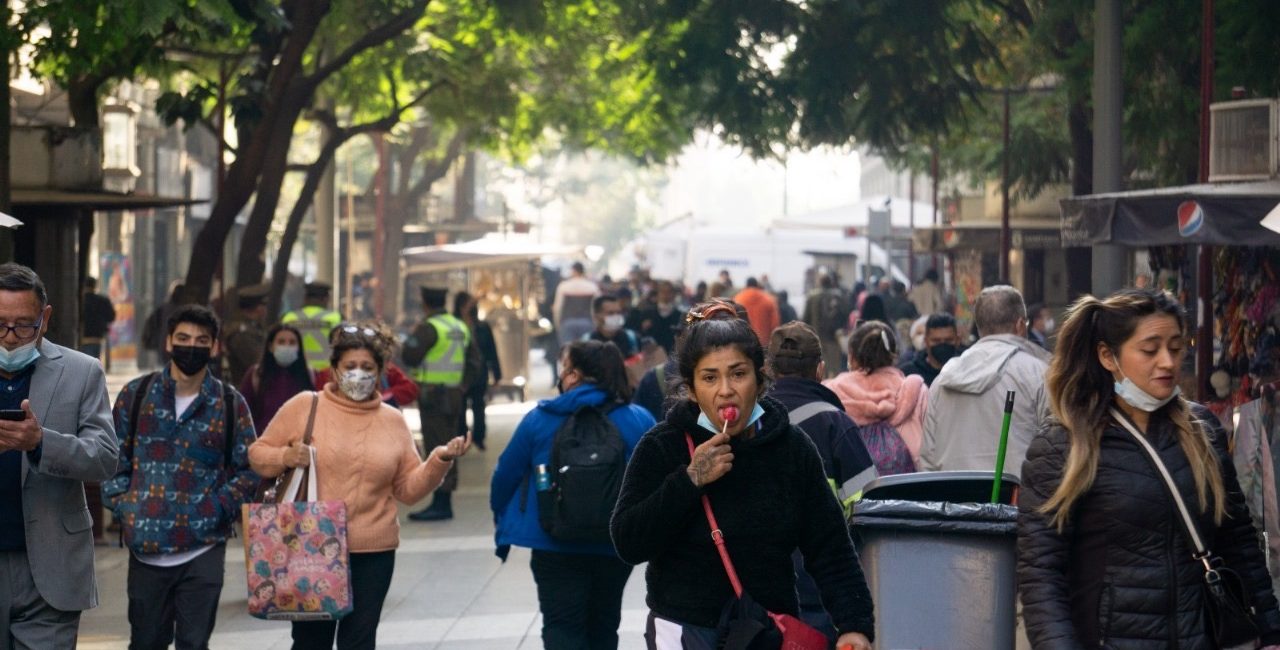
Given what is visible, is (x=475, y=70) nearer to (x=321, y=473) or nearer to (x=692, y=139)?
(x=692, y=139)

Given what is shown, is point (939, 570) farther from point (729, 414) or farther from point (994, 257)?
point (994, 257)

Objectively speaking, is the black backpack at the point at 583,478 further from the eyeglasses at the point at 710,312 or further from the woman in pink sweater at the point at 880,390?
the woman in pink sweater at the point at 880,390

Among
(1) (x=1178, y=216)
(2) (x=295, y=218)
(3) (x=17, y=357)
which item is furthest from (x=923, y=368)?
(2) (x=295, y=218)

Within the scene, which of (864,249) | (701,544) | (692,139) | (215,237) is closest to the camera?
(701,544)

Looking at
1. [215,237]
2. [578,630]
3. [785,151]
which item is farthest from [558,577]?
[785,151]

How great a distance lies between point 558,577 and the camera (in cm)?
746

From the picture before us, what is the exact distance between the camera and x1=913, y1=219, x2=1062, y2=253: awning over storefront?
28.9 meters

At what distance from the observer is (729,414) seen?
4.62 m

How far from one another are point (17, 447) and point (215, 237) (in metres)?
11.8

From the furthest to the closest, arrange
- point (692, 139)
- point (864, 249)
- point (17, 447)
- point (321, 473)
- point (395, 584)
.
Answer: point (864, 249) → point (692, 139) → point (395, 584) → point (321, 473) → point (17, 447)

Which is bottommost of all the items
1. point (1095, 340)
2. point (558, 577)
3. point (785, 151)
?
point (558, 577)

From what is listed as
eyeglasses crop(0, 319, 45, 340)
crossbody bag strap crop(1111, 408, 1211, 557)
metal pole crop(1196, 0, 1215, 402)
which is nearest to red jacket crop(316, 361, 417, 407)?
metal pole crop(1196, 0, 1215, 402)

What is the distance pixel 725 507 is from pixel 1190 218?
714 cm

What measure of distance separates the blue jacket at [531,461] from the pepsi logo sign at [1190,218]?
15.2 ft
